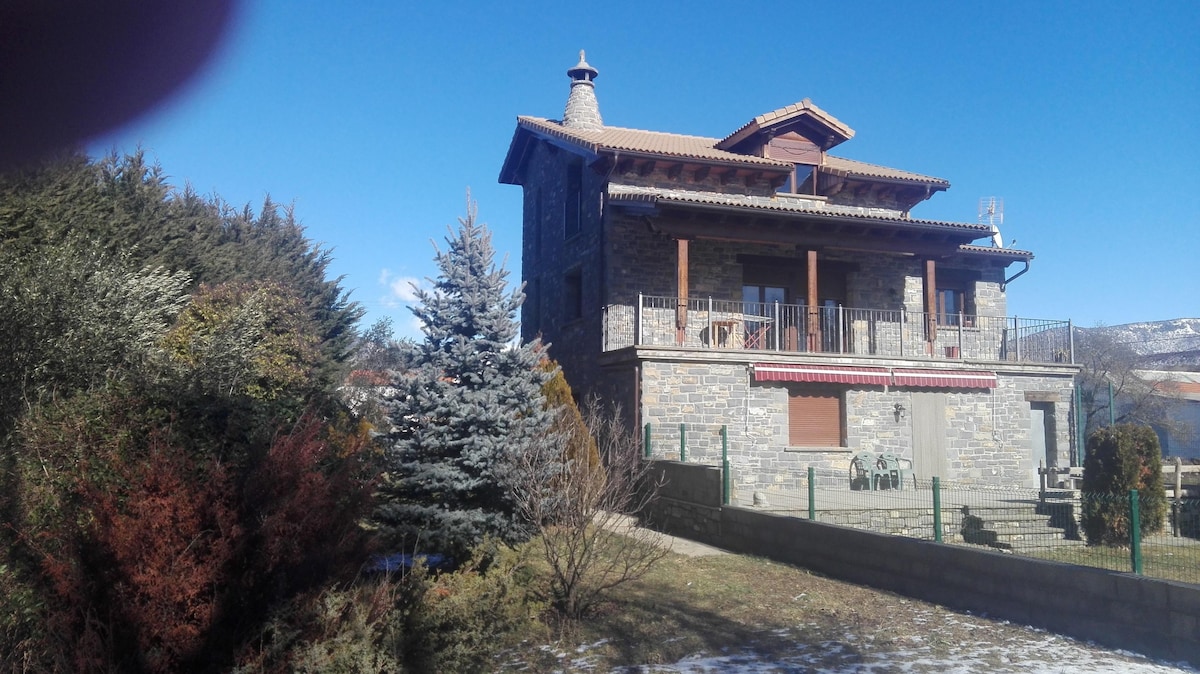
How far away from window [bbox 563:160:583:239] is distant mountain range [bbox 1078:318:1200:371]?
43.6 metres

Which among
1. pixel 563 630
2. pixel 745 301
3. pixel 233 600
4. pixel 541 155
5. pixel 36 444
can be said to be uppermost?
pixel 541 155

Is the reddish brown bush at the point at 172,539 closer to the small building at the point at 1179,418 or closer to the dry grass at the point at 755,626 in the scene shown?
the dry grass at the point at 755,626

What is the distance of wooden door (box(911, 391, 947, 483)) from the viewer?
57.0 ft

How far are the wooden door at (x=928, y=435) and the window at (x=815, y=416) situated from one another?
163 cm

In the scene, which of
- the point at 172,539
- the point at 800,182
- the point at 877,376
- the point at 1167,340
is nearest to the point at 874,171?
the point at 800,182

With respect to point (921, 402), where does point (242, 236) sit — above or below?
above

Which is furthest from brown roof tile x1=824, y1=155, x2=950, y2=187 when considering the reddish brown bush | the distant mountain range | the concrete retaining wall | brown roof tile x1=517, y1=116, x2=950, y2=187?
the distant mountain range

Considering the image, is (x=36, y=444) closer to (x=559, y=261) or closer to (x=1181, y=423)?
(x=559, y=261)

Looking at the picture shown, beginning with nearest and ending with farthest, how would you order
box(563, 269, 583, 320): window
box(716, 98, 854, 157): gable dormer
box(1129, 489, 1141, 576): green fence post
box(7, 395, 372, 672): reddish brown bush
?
1. box(7, 395, 372, 672): reddish brown bush
2. box(1129, 489, 1141, 576): green fence post
3. box(716, 98, 854, 157): gable dormer
4. box(563, 269, 583, 320): window

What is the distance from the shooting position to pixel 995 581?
7.84 m

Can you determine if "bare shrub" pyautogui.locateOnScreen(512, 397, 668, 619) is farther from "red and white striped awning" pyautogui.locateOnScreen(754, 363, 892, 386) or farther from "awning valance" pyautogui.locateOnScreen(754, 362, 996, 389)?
"awning valance" pyautogui.locateOnScreen(754, 362, 996, 389)

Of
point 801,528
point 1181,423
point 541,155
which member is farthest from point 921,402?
point 1181,423

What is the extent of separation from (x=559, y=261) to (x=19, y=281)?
14151mm

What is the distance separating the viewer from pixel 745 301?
61.3 feet
